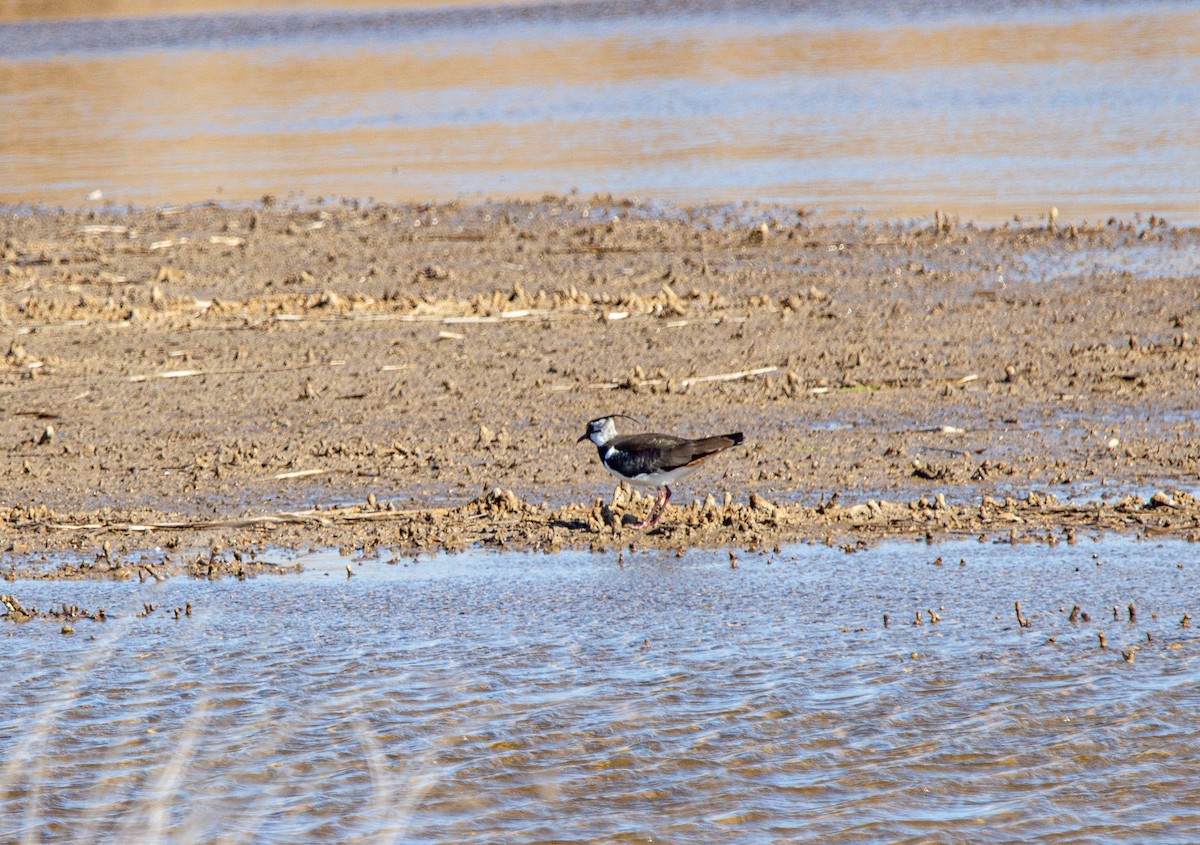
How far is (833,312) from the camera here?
40.8 ft

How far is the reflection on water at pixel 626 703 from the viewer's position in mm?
5324

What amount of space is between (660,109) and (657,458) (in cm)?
2134

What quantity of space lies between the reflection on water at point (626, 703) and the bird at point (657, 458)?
1.55 feet

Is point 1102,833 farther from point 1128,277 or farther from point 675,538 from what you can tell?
point 1128,277

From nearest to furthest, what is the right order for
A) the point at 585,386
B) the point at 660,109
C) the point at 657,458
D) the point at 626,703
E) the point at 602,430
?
the point at 626,703 < the point at 657,458 < the point at 602,430 < the point at 585,386 < the point at 660,109

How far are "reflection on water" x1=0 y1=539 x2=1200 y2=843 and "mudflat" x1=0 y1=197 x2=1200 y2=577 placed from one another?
599mm

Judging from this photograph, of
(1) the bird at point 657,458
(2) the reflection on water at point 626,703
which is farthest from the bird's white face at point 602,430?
(2) the reflection on water at point 626,703

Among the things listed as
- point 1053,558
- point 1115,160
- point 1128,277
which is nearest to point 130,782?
point 1053,558

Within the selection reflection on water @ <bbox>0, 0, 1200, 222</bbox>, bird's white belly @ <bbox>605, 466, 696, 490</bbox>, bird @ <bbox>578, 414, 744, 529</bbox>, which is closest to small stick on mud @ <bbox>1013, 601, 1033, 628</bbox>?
bird @ <bbox>578, 414, 744, 529</bbox>

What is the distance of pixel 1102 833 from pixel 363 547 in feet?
13.2

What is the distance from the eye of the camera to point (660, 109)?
28.5m

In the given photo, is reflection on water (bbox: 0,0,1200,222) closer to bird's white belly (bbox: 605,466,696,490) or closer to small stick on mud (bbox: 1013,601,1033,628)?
bird's white belly (bbox: 605,466,696,490)

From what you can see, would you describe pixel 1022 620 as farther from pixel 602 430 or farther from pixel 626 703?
pixel 602 430

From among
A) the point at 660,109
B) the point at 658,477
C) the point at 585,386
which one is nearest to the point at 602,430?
the point at 658,477
